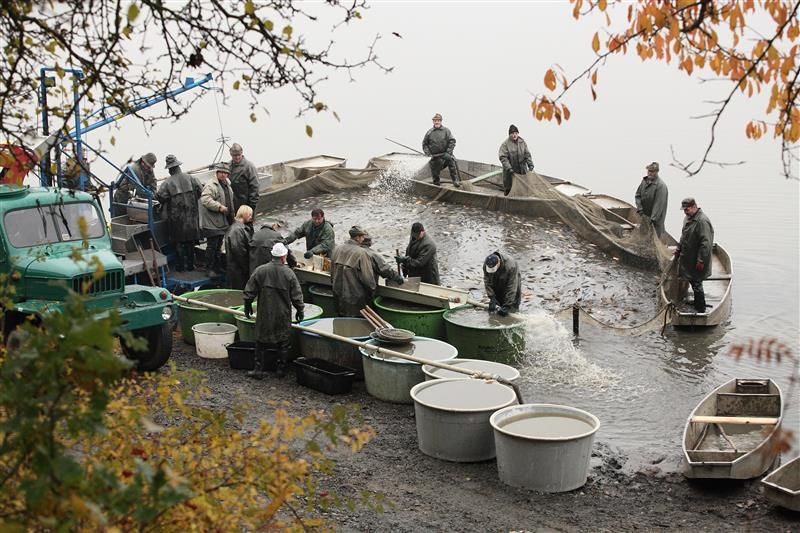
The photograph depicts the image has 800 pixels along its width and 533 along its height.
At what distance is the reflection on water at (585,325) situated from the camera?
12664mm

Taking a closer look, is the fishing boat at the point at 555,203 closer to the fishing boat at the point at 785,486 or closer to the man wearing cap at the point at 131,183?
the man wearing cap at the point at 131,183

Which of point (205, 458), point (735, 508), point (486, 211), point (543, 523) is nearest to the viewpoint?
point (205, 458)

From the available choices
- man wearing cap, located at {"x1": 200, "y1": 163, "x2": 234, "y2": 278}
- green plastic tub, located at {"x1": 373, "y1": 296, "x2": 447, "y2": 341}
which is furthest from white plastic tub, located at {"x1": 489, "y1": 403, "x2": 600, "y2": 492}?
man wearing cap, located at {"x1": 200, "y1": 163, "x2": 234, "y2": 278}

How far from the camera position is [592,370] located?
13844 millimetres

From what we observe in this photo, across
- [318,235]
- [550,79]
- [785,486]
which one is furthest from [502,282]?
[550,79]

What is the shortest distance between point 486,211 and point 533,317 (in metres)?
8.87

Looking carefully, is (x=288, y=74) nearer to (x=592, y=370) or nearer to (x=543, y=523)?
(x=543, y=523)

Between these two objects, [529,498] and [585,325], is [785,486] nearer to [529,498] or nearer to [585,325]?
[529,498]

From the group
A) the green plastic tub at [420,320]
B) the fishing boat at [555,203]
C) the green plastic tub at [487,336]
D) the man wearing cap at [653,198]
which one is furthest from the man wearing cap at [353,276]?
the man wearing cap at [653,198]

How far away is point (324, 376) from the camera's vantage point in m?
12.6

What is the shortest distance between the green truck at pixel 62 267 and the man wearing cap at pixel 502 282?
437 centimetres

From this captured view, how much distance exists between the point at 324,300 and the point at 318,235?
1.48 meters

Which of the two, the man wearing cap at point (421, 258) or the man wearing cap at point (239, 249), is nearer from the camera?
the man wearing cap at point (421, 258)

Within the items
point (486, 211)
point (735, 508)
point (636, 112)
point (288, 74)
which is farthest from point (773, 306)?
point (636, 112)
